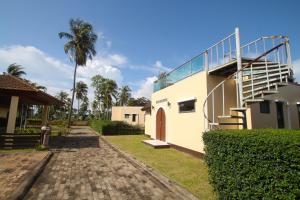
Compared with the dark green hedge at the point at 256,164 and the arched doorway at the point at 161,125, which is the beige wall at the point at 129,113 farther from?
the dark green hedge at the point at 256,164

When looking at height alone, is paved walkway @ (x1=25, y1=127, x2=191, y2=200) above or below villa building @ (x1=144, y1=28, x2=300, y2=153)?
below

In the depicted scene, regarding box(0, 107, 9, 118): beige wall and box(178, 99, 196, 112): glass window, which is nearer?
box(178, 99, 196, 112): glass window

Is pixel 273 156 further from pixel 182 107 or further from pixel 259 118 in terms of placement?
pixel 182 107

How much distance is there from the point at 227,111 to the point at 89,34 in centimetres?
2192

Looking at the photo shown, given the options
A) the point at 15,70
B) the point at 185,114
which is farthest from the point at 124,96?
the point at 185,114

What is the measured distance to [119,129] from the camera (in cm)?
2288

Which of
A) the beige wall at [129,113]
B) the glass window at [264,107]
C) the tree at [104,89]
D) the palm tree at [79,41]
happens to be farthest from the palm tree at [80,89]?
the glass window at [264,107]

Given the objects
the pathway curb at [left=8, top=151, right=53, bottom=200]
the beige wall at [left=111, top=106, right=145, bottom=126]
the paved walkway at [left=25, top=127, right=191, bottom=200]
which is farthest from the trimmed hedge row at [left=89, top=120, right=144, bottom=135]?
the pathway curb at [left=8, top=151, right=53, bottom=200]

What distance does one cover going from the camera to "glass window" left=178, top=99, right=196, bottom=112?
9.86m

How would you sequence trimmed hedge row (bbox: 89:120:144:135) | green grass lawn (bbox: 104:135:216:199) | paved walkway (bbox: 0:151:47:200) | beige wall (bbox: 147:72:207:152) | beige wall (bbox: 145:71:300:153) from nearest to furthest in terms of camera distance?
paved walkway (bbox: 0:151:47:200)
green grass lawn (bbox: 104:135:216:199)
beige wall (bbox: 145:71:300:153)
beige wall (bbox: 147:72:207:152)
trimmed hedge row (bbox: 89:120:144:135)

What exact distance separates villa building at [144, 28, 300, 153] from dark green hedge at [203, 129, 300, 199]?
129 inches

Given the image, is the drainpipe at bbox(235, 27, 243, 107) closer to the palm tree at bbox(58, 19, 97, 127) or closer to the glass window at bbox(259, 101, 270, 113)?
the glass window at bbox(259, 101, 270, 113)

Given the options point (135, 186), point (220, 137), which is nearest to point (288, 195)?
point (220, 137)

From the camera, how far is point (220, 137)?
171 inches
